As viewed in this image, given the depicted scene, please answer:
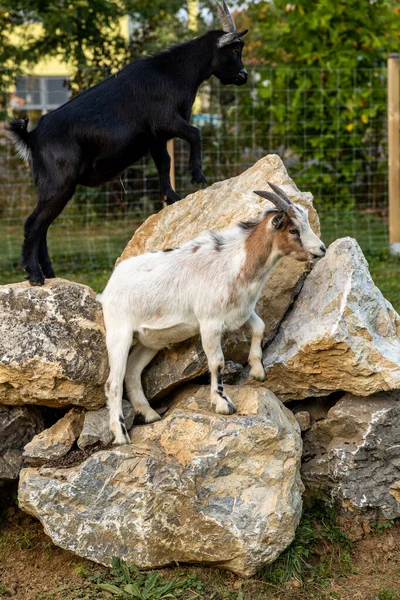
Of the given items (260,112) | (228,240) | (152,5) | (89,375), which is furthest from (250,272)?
(152,5)

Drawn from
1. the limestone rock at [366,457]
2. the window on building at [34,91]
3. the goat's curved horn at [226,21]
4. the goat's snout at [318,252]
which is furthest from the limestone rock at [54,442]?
the window on building at [34,91]

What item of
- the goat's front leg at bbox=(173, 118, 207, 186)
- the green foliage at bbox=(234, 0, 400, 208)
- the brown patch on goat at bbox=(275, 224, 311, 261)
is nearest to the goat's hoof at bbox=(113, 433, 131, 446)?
the brown patch on goat at bbox=(275, 224, 311, 261)

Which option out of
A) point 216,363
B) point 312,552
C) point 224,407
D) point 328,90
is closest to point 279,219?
point 216,363

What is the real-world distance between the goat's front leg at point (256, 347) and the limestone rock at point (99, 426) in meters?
0.69

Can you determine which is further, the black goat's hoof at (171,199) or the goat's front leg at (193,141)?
the black goat's hoof at (171,199)

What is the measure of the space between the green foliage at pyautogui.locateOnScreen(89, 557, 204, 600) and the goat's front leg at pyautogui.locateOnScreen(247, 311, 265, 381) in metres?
1.06

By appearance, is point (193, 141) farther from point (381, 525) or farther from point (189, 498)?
point (381, 525)

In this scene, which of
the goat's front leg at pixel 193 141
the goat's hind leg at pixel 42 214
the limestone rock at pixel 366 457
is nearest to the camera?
the limestone rock at pixel 366 457

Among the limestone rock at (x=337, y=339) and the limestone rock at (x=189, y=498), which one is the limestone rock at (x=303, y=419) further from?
the limestone rock at (x=189, y=498)

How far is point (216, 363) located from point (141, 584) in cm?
112

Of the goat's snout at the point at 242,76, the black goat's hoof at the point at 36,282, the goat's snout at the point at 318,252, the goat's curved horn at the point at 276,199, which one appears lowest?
the black goat's hoof at the point at 36,282

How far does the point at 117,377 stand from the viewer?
4.23 metres

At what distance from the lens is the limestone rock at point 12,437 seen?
14.7 feet

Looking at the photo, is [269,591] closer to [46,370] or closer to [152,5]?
[46,370]
